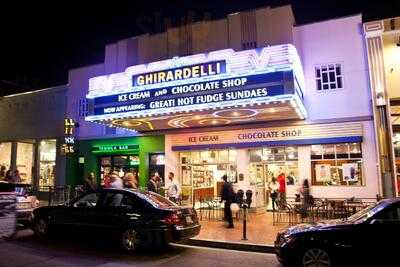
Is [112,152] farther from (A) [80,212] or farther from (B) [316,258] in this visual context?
(B) [316,258]

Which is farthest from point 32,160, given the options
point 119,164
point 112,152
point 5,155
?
point 119,164

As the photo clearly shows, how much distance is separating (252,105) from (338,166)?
5.22 metres

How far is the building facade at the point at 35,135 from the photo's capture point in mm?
24500

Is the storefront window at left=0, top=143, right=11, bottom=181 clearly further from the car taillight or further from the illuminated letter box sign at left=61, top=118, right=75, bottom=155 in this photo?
the car taillight

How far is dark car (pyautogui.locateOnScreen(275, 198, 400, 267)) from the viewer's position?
21.8ft

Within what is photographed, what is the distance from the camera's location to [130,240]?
9.21 metres

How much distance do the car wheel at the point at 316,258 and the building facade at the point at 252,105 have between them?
7.09m

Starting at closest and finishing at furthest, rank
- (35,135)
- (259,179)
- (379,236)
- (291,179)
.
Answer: (379,236) → (291,179) → (259,179) → (35,135)

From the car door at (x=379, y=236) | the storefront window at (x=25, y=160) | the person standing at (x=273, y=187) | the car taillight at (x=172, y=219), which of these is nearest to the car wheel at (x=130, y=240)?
the car taillight at (x=172, y=219)

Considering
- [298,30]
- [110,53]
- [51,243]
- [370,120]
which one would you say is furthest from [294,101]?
[110,53]

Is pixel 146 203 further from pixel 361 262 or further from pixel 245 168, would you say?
pixel 245 168

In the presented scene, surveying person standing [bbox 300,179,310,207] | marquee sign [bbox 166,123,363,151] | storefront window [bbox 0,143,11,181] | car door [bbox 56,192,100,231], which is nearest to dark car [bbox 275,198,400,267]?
car door [bbox 56,192,100,231]

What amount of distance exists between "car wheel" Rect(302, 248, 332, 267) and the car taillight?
330cm

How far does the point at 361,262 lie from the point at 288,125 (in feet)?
35.8
